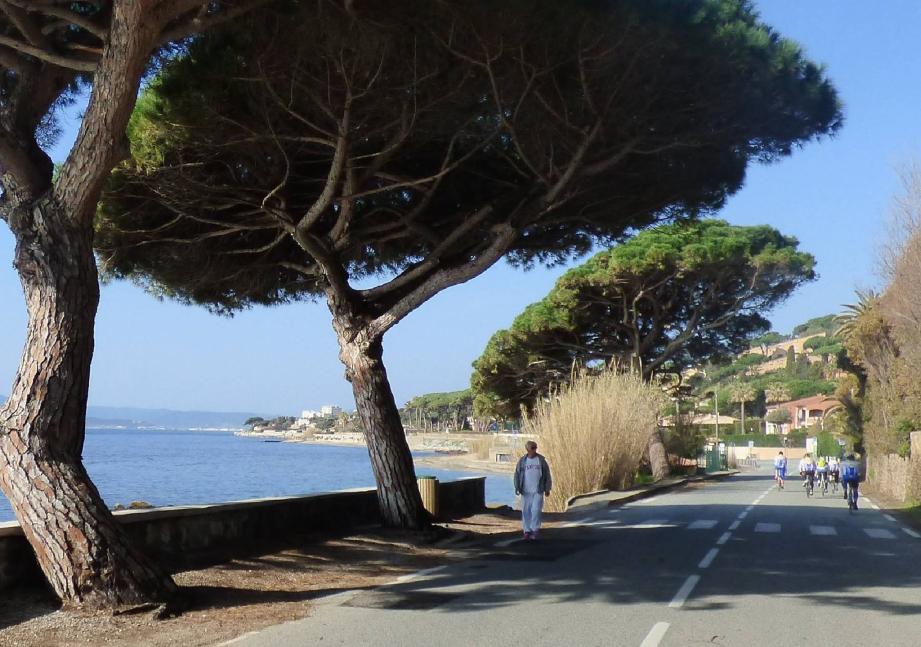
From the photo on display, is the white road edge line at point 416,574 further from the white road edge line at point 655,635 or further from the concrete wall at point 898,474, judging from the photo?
the concrete wall at point 898,474

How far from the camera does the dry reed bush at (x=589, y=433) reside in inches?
1072

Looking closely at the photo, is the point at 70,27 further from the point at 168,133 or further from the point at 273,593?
the point at 273,593

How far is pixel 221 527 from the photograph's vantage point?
40.0 feet

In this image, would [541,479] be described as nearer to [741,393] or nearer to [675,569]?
[675,569]

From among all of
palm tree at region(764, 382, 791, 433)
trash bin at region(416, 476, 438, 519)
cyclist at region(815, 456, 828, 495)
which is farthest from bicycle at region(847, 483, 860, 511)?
palm tree at region(764, 382, 791, 433)

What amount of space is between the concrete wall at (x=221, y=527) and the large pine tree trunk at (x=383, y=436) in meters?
0.75

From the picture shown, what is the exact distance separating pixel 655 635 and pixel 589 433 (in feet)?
64.0

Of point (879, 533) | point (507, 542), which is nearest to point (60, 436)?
point (507, 542)

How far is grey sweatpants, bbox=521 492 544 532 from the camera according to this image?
15.5 m

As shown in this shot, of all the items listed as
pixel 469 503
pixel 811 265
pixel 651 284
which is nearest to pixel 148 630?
pixel 469 503

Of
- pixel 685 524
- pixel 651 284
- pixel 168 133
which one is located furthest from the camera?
pixel 651 284

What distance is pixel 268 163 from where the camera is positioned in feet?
47.2

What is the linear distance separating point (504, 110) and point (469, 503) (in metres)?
9.05

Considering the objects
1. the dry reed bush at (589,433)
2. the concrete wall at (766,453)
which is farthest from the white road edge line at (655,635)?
the concrete wall at (766,453)
